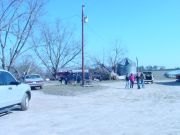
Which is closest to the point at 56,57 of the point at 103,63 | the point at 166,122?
the point at 103,63

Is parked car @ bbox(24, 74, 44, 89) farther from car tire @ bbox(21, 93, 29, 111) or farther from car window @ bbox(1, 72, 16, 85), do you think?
car window @ bbox(1, 72, 16, 85)

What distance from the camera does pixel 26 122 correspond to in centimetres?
1273

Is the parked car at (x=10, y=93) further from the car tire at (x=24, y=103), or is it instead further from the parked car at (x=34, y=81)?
the parked car at (x=34, y=81)

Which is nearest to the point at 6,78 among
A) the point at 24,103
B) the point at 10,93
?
the point at 10,93

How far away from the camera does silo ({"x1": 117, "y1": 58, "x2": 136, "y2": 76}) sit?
3799 inches

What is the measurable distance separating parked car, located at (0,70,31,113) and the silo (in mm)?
79633

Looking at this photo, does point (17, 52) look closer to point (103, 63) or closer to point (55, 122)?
point (55, 122)

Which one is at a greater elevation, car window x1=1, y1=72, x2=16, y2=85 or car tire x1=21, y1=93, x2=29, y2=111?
car window x1=1, y1=72, x2=16, y2=85

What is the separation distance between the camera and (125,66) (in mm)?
97500

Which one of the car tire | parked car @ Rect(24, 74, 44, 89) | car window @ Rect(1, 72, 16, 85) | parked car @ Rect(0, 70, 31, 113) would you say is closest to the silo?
parked car @ Rect(24, 74, 44, 89)

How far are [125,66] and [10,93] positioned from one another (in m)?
83.6

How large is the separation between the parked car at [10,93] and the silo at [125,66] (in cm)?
7963

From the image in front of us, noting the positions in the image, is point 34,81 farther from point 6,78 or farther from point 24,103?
point 6,78

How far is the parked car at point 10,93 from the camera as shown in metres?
14.2
